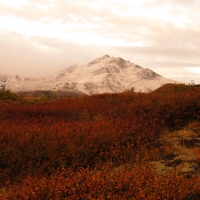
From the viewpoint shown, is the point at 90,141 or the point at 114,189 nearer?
the point at 114,189

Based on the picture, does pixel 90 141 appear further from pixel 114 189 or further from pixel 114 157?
pixel 114 189

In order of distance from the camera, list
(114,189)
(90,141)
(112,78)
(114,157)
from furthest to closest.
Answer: (112,78), (90,141), (114,157), (114,189)

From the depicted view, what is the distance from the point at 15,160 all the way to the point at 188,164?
4.00 m

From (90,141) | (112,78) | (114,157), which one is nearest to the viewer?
(114,157)

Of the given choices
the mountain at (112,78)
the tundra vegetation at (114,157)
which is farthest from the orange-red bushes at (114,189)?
the mountain at (112,78)

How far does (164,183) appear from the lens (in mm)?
4168

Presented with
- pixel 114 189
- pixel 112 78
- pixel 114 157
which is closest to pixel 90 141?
pixel 114 157

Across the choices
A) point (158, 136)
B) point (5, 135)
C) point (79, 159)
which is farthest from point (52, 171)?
point (158, 136)

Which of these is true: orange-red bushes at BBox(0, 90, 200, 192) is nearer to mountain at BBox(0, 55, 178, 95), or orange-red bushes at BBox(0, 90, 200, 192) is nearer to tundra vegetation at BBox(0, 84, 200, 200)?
tundra vegetation at BBox(0, 84, 200, 200)

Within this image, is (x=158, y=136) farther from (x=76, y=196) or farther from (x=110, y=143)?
(x=76, y=196)

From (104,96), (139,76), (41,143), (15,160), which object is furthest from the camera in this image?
(139,76)

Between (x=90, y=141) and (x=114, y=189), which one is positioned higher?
(x=90, y=141)

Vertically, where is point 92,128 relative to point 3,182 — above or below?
above

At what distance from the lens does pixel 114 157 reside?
6816 mm
